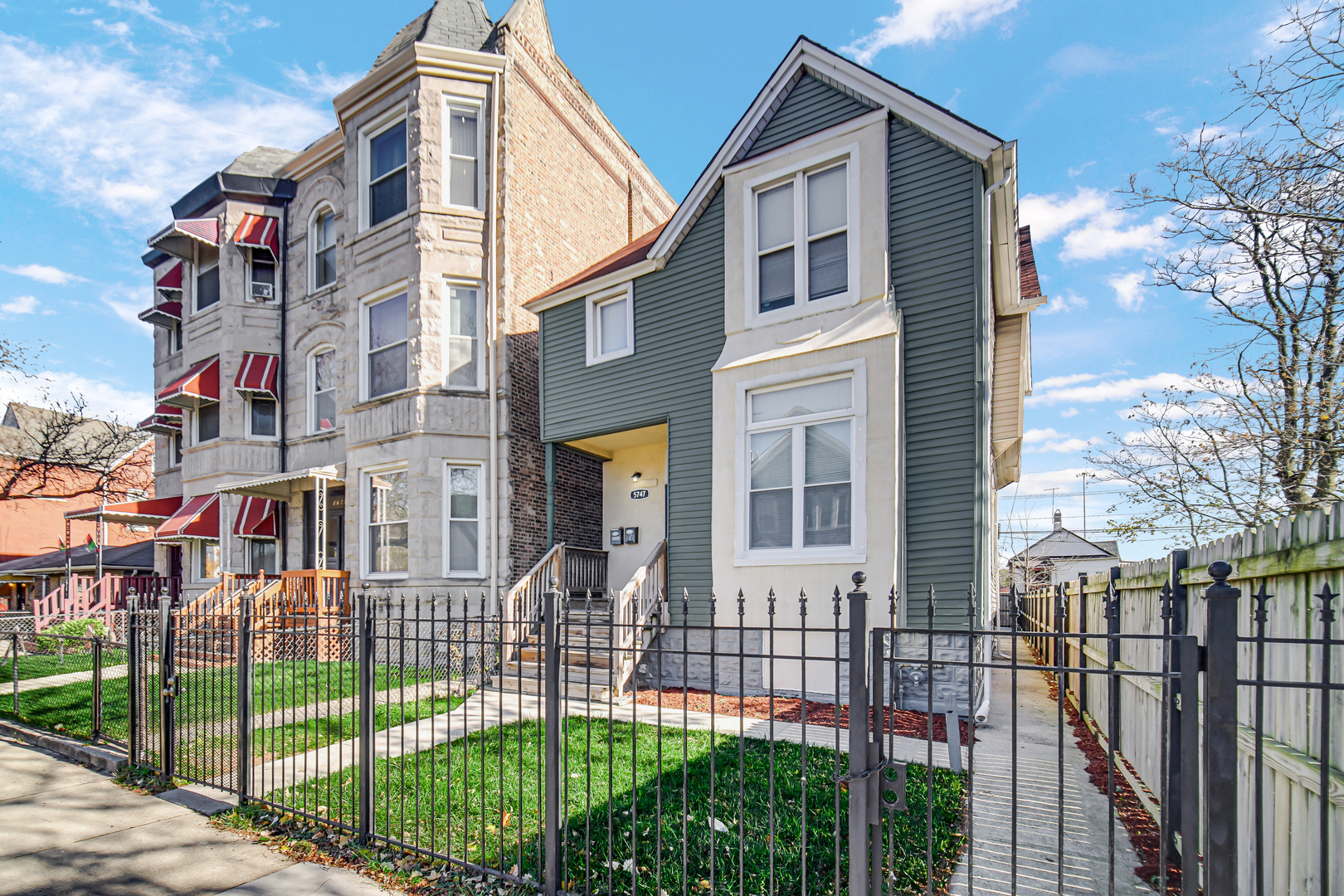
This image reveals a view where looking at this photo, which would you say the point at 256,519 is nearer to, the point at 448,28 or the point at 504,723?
the point at 448,28

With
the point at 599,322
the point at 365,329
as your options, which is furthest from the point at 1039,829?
the point at 365,329

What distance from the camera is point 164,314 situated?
21.2 m

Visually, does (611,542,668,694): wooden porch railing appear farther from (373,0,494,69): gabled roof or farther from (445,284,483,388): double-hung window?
(373,0,494,69): gabled roof

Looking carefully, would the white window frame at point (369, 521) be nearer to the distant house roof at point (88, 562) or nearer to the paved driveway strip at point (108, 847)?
the paved driveway strip at point (108, 847)

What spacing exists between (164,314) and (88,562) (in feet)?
39.2

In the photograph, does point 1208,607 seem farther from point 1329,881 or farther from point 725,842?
point 725,842

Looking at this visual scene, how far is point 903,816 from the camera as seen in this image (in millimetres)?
5195

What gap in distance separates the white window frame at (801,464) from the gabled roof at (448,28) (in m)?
10.4

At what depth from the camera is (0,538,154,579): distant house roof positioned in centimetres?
2550

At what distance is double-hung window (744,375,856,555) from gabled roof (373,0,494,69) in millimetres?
10740

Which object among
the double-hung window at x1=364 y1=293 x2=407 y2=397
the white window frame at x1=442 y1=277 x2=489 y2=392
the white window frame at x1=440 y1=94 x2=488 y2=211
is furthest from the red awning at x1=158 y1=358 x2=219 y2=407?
the white window frame at x1=440 y1=94 x2=488 y2=211

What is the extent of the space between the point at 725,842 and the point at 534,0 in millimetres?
16604

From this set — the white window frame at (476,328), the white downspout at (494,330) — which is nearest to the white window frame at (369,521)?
the white downspout at (494,330)

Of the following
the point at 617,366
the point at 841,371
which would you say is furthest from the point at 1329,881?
the point at 617,366
